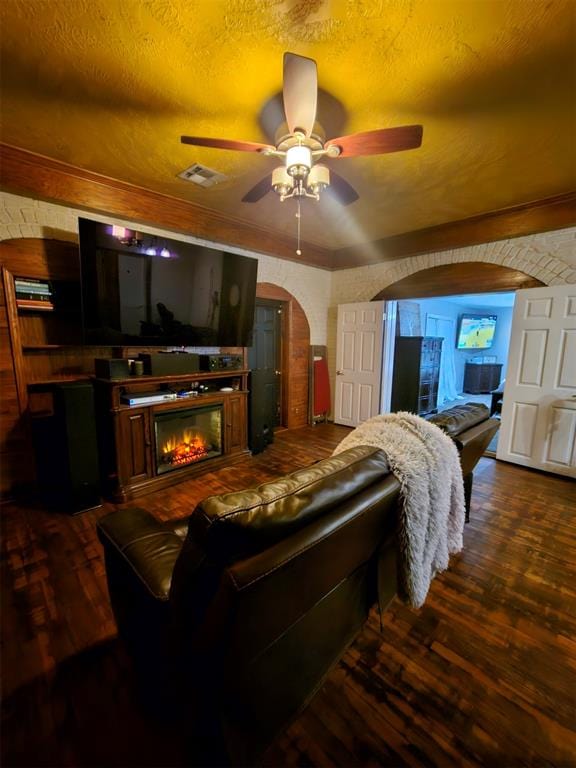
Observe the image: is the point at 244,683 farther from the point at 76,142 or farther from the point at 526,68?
the point at 76,142

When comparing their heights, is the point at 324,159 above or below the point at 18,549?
above

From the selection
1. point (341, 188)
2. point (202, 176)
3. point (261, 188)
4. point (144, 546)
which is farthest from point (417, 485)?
point (202, 176)

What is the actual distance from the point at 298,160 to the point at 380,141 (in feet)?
1.47

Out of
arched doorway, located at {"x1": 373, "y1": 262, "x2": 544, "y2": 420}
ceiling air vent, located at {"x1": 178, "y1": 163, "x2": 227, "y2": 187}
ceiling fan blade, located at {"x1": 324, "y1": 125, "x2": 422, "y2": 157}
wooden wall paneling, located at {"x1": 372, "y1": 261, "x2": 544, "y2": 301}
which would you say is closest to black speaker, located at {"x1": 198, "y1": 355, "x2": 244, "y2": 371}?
ceiling air vent, located at {"x1": 178, "y1": 163, "x2": 227, "y2": 187}

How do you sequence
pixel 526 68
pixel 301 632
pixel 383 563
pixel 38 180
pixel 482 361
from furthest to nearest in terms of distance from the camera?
1. pixel 482 361
2. pixel 38 180
3. pixel 526 68
4. pixel 383 563
5. pixel 301 632

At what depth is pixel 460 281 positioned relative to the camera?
373 centimetres

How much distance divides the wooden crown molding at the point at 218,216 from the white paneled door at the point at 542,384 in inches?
28.8

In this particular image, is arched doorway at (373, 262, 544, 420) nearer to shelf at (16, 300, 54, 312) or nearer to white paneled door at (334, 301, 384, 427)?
white paneled door at (334, 301, 384, 427)

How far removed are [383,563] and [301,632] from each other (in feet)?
1.66

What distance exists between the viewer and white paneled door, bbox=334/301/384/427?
4.46 metres

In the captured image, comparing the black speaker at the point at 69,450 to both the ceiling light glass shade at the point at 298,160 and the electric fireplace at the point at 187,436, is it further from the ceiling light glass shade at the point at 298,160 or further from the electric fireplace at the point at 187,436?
the ceiling light glass shade at the point at 298,160

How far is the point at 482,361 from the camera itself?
7719 mm

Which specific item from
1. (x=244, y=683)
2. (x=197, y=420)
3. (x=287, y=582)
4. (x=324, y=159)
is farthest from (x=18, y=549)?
(x=324, y=159)

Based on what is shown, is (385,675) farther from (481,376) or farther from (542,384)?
(481,376)
